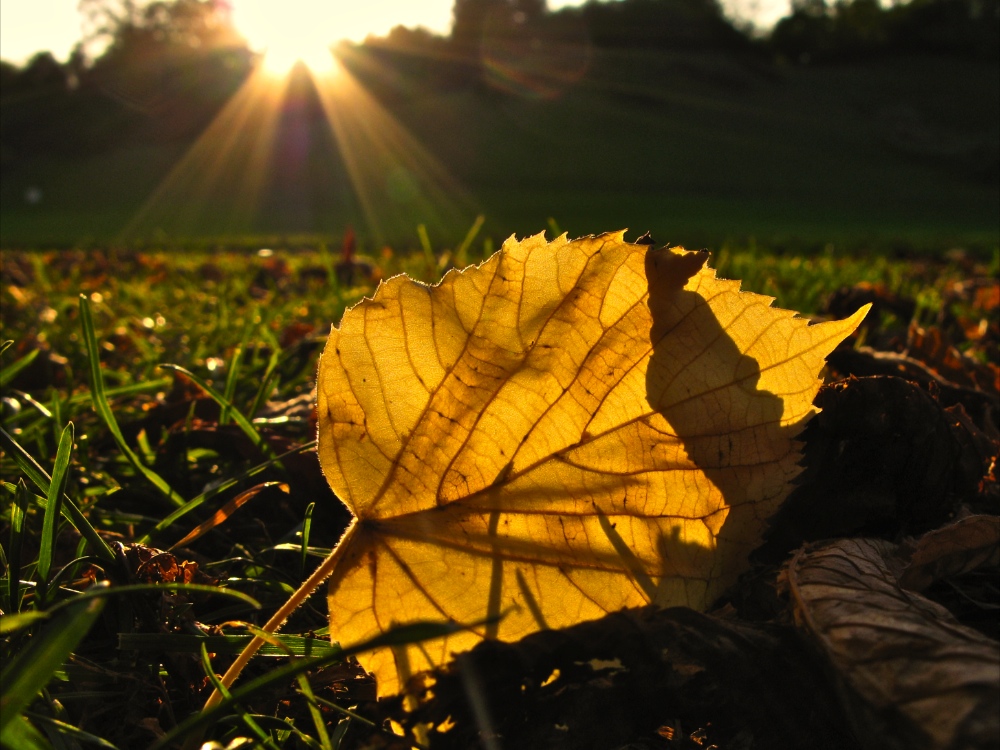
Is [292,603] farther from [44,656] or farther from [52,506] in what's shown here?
[52,506]

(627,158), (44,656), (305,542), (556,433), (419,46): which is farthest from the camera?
(419,46)

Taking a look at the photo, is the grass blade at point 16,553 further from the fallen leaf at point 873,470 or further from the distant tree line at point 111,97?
the distant tree line at point 111,97

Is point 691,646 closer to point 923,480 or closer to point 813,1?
point 923,480

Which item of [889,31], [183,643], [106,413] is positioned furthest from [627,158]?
[183,643]

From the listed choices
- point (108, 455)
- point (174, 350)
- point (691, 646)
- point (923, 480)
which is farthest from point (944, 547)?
point (174, 350)

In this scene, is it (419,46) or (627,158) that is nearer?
(627,158)

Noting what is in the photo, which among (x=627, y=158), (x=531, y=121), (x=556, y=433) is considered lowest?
(x=556, y=433)
